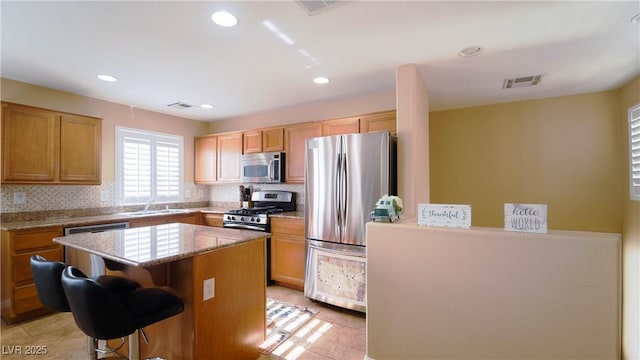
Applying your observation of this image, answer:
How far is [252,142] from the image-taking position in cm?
444

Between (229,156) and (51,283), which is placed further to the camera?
(229,156)

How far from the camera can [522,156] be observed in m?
3.82

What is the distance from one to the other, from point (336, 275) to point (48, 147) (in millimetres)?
3460

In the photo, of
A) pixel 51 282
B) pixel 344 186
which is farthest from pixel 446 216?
pixel 51 282

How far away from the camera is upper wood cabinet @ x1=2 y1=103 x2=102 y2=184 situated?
114 inches

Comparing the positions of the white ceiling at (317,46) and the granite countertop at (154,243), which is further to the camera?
the white ceiling at (317,46)

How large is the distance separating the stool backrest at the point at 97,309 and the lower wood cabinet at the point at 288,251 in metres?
2.26

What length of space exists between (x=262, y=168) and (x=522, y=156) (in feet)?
11.9

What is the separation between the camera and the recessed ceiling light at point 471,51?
2420mm

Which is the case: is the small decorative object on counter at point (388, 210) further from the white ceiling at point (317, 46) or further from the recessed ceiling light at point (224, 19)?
the recessed ceiling light at point (224, 19)

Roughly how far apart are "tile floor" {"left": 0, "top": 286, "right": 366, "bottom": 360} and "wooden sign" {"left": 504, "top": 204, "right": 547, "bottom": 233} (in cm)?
150

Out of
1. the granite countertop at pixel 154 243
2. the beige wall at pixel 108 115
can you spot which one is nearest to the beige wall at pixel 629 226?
the granite countertop at pixel 154 243

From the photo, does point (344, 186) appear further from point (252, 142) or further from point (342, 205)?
point (252, 142)

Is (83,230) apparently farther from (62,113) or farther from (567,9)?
(567,9)
